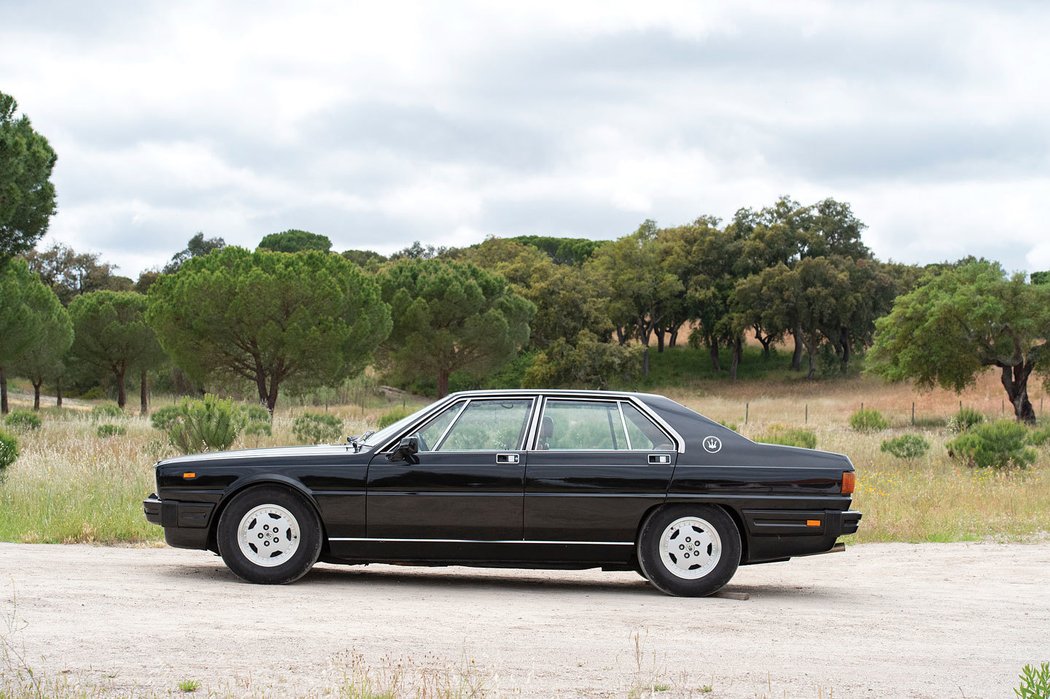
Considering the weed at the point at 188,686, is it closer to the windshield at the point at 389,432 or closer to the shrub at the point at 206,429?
the windshield at the point at 389,432

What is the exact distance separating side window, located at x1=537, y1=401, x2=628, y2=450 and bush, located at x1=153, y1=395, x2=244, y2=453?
12.9 metres

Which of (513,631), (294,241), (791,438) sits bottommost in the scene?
(513,631)

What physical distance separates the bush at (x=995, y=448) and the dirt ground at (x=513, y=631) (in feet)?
49.1

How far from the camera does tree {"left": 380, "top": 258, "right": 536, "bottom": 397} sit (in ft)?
192

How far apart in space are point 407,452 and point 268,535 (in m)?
1.27

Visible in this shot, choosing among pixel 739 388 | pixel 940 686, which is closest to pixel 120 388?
pixel 739 388

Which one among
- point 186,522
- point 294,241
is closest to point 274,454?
point 186,522

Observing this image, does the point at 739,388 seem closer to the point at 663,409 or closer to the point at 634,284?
the point at 634,284

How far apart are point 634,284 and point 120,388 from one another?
118 ft

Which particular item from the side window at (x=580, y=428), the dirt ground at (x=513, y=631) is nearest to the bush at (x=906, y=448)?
the dirt ground at (x=513, y=631)

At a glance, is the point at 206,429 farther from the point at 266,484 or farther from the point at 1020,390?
the point at 1020,390

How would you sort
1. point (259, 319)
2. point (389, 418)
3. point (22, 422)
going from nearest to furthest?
1. point (22, 422)
2. point (389, 418)
3. point (259, 319)

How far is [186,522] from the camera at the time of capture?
8.77 m

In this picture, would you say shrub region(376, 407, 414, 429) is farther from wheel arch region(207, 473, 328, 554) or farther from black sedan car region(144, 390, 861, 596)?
black sedan car region(144, 390, 861, 596)
